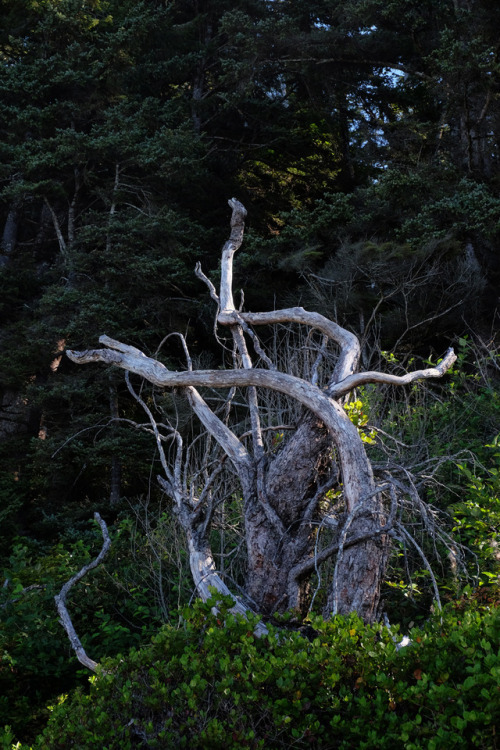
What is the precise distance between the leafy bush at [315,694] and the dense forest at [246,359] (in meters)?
0.01

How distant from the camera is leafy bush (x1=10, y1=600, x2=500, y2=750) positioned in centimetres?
236

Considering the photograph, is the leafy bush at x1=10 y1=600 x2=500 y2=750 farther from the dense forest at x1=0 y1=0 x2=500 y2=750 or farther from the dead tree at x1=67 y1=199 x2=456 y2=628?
the dead tree at x1=67 y1=199 x2=456 y2=628

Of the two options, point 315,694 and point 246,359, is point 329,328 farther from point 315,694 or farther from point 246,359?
point 315,694

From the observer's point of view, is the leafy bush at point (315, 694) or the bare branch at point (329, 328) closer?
the leafy bush at point (315, 694)

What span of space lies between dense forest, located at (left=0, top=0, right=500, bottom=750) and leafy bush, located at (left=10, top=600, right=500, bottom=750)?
1 centimetres

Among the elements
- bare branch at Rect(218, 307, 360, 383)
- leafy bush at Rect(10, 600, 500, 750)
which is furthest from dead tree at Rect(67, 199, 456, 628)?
leafy bush at Rect(10, 600, 500, 750)

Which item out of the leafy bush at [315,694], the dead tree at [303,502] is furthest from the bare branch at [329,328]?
the leafy bush at [315,694]

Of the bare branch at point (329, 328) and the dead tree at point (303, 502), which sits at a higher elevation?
the bare branch at point (329, 328)

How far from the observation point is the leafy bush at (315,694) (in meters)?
2.36

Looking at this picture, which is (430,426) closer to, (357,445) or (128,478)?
(357,445)

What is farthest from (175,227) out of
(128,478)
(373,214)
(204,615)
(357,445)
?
(204,615)

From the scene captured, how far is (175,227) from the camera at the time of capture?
43.3 ft

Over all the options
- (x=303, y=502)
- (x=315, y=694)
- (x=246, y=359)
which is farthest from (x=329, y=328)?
(x=315, y=694)

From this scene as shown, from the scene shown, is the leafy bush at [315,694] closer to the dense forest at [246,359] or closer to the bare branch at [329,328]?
the dense forest at [246,359]
